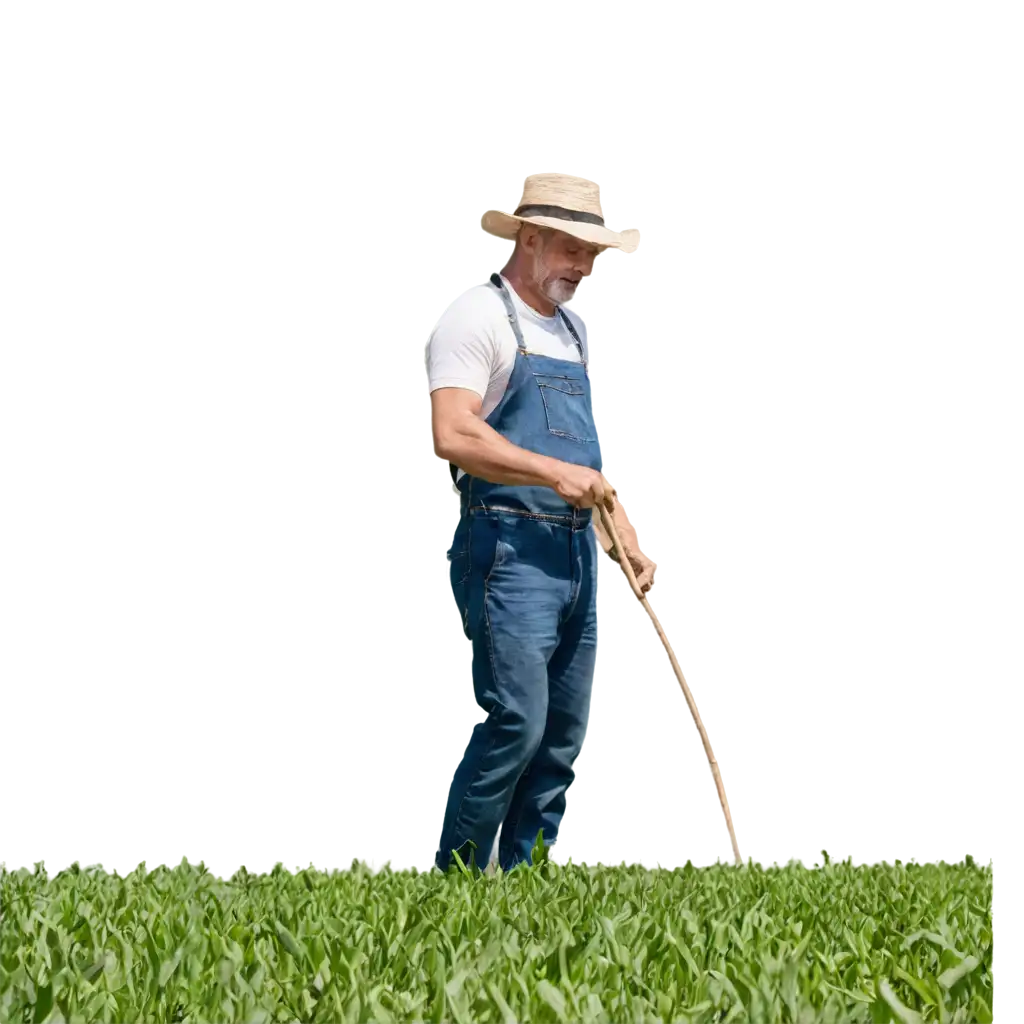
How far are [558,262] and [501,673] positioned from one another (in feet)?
3.11

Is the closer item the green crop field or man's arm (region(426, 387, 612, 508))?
the green crop field

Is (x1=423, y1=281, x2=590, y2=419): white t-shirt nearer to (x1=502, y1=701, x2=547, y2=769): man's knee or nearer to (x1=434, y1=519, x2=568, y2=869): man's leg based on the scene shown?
(x1=434, y1=519, x2=568, y2=869): man's leg

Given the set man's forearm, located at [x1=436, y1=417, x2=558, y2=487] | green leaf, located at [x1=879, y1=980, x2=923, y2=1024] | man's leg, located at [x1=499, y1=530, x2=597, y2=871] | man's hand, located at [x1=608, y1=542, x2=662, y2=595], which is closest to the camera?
green leaf, located at [x1=879, y1=980, x2=923, y2=1024]

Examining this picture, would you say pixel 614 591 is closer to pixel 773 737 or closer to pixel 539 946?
pixel 773 737

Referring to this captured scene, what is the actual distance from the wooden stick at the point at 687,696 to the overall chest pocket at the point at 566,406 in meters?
0.19

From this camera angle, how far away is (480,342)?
12.6 ft

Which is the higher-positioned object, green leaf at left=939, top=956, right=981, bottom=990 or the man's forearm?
the man's forearm

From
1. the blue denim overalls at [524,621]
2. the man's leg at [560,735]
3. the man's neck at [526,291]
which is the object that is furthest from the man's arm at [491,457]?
the man's neck at [526,291]

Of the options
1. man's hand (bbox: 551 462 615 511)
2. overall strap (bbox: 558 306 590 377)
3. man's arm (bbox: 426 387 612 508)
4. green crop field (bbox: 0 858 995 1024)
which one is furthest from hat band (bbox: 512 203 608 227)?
green crop field (bbox: 0 858 995 1024)

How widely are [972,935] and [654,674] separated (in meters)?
1.47

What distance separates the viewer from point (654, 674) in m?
4.34

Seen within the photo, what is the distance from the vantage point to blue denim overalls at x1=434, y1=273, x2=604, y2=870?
12.5 feet

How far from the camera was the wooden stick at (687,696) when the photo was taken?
4020 mm

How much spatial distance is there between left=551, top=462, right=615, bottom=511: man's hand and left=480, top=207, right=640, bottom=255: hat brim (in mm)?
525
